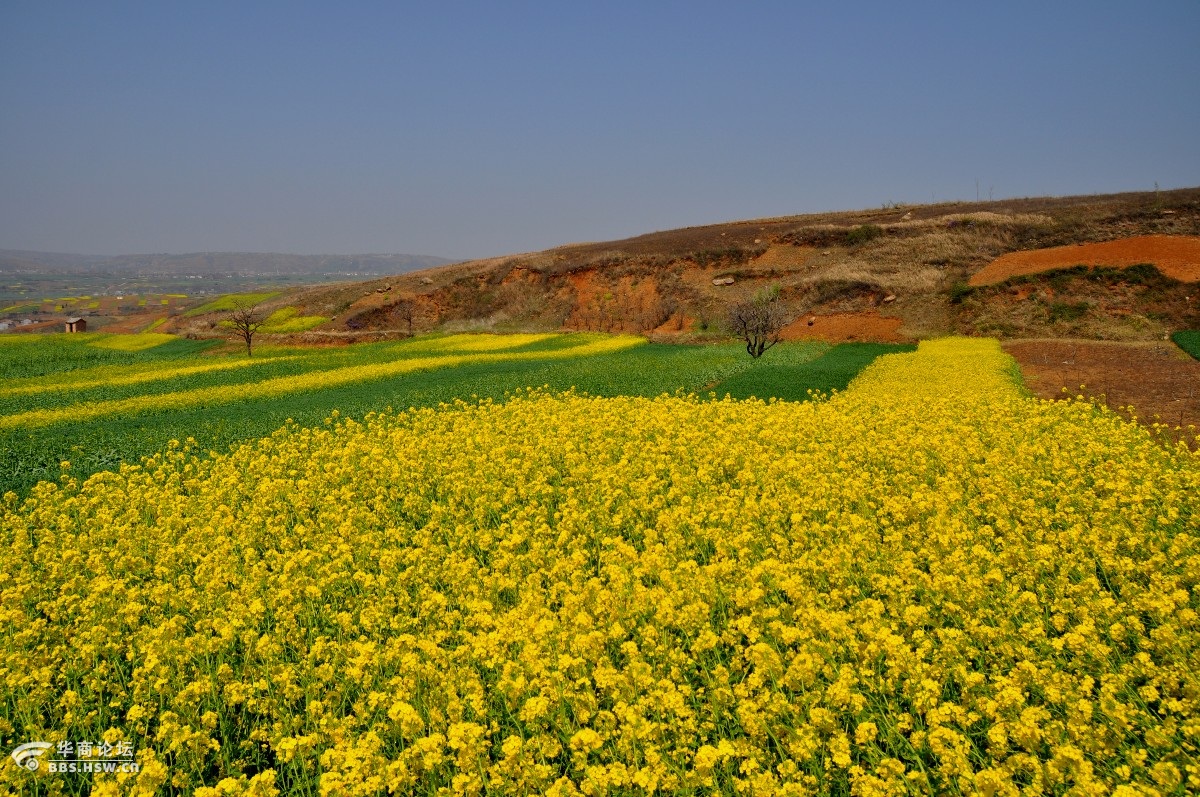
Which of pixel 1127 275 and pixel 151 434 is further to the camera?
pixel 1127 275

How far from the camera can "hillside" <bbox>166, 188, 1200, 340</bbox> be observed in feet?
138

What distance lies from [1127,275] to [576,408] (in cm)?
4094

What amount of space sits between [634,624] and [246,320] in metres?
47.6

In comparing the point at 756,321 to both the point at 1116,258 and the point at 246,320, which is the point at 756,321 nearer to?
the point at 1116,258

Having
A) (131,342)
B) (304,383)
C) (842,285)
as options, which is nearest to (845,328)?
(842,285)

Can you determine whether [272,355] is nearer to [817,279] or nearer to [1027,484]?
[817,279]

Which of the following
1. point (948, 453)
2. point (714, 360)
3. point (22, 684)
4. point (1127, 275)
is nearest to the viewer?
point (22, 684)

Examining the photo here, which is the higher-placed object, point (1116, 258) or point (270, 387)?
point (1116, 258)

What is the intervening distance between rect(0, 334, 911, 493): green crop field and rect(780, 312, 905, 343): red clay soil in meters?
5.09

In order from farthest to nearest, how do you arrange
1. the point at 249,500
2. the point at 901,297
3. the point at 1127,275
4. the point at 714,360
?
1. the point at 901,297
2. the point at 1127,275
3. the point at 714,360
4. the point at 249,500

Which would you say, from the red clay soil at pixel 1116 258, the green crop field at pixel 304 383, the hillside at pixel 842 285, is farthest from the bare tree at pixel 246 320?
the red clay soil at pixel 1116 258

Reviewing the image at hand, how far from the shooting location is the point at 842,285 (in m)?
51.7

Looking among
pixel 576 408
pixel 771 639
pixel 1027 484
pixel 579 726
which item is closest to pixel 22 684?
pixel 579 726

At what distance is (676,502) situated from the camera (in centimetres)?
1041
